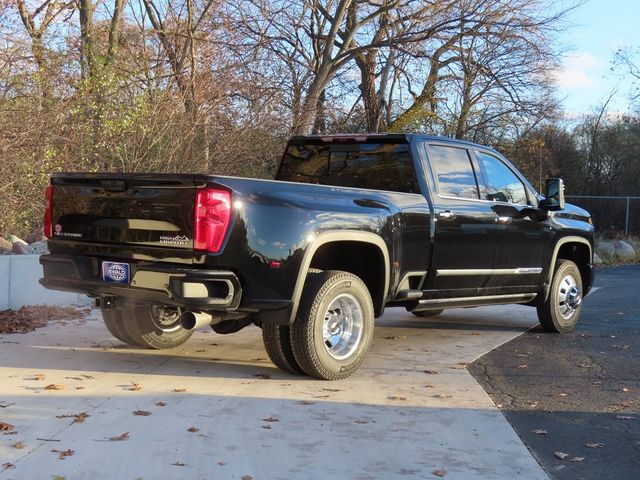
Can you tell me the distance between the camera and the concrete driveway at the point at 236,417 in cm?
387

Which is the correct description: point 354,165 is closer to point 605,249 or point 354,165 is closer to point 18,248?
point 18,248

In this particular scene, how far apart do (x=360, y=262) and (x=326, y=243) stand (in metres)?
0.67

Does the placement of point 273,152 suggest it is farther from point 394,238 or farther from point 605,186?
point 605,186

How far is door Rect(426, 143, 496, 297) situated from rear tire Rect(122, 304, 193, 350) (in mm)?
2532

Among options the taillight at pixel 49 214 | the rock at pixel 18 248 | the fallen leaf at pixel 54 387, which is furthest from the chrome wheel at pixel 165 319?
the rock at pixel 18 248

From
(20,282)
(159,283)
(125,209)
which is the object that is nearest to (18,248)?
(20,282)

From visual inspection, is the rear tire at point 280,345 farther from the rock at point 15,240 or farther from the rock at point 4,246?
the rock at point 15,240

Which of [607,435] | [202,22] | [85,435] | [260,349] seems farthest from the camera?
[202,22]

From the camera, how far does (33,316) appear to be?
8.02 meters

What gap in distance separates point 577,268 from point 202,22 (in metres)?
11.2

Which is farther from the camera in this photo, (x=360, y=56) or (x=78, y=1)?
(x=360, y=56)

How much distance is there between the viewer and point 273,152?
13.7 metres

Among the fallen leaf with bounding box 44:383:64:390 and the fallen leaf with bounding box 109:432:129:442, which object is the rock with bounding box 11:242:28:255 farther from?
the fallen leaf with bounding box 109:432:129:442

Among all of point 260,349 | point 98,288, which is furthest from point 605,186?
point 98,288
